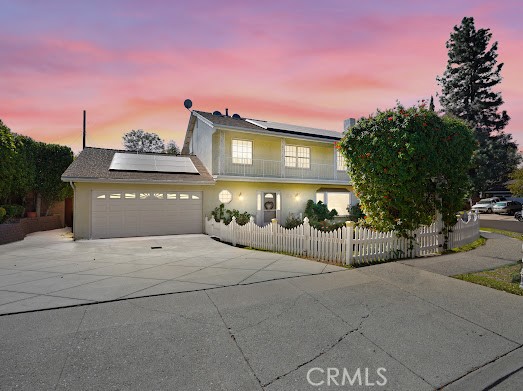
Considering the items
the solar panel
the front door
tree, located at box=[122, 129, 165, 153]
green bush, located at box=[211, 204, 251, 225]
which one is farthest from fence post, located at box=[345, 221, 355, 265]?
tree, located at box=[122, 129, 165, 153]

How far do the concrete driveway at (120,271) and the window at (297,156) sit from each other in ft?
30.0

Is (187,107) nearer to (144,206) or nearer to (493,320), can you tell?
(144,206)

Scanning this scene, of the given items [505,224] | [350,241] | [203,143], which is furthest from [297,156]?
[505,224]

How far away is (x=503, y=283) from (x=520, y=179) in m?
33.2

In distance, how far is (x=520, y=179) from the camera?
94.0ft

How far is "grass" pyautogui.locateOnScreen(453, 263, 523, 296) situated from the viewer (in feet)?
17.1

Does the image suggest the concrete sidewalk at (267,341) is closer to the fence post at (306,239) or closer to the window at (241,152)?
the fence post at (306,239)

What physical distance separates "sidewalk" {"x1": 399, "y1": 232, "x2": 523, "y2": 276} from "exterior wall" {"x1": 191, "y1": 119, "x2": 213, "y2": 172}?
37.8 ft

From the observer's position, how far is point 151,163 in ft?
48.7

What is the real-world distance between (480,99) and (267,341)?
41.6m

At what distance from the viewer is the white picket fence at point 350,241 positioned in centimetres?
724

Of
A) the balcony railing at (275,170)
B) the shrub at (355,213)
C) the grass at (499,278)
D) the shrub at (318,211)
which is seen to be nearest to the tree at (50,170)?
the balcony railing at (275,170)

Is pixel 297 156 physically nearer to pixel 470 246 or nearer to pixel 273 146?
pixel 273 146

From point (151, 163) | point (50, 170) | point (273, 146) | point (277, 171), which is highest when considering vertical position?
point (273, 146)
